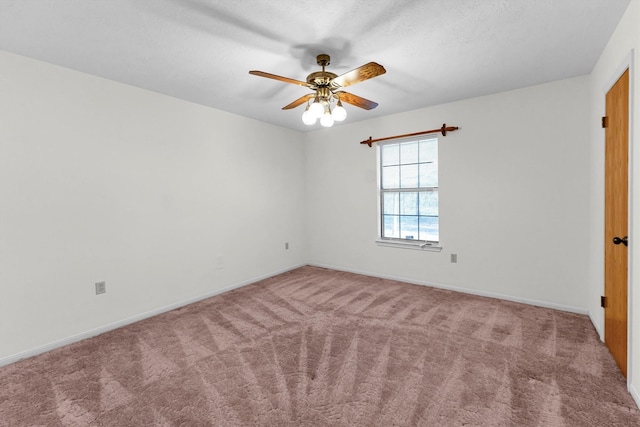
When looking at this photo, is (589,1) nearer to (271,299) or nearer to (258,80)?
(258,80)

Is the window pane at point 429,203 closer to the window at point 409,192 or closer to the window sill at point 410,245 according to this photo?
the window at point 409,192

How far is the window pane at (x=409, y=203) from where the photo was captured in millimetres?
4191

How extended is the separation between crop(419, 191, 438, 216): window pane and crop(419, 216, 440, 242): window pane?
72 millimetres

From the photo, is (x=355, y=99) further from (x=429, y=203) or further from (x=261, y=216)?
(x=261, y=216)

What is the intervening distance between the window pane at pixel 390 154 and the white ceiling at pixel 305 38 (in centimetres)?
131

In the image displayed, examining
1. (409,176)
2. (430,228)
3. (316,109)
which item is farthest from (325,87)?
(430,228)

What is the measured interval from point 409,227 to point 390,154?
1132 millimetres

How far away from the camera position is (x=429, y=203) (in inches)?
159

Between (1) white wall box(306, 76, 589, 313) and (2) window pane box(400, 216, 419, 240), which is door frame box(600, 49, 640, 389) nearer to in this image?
(1) white wall box(306, 76, 589, 313)

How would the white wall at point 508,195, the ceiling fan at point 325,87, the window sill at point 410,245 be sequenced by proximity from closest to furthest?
the ceiling fan at point 325,87 < the white wall at point 508,195 < the window sill at point 410,245

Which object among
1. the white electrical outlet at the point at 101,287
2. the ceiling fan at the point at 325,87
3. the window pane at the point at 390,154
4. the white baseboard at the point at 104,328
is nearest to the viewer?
the ceiling fan at the point at 325,87

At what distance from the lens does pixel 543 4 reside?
1.79 meters

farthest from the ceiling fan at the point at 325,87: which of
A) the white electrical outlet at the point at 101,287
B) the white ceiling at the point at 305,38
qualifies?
the white electrical outlet at the point at 101,287

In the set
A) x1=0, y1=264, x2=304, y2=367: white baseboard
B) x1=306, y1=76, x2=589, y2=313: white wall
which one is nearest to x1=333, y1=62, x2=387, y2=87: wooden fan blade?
x1=306, y1=76, x2=589, y2=313: white wall
